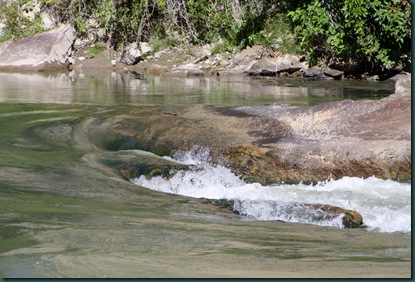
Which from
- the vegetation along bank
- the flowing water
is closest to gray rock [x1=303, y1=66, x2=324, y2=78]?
the vegetation along bank

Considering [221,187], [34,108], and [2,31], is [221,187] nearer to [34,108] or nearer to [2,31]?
[34,108]

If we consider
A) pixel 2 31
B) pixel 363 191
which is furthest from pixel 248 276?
pixel 2 31

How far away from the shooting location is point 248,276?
4.08 m

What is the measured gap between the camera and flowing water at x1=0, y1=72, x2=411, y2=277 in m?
4.31

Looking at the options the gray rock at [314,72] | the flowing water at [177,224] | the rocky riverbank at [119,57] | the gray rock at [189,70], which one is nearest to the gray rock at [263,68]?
the rocky riverbank at [119,57]

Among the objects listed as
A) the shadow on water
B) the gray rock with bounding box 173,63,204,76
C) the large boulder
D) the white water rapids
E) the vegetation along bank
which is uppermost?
the vegetation along bank

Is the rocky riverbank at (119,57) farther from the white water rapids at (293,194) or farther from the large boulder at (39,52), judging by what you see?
the white water rapids at (293,194)

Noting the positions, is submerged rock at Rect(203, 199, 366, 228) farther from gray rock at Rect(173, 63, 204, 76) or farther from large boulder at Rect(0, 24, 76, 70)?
large boulder at Rect(0, 24, 76, 70)

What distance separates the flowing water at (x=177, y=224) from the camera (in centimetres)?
431

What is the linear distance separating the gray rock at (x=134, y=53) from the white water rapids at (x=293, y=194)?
13971mm

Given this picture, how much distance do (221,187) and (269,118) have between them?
1.93 m

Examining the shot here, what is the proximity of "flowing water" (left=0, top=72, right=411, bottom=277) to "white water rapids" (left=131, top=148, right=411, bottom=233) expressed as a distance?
1 centimetres

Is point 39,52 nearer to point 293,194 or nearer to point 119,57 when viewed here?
point 119,57

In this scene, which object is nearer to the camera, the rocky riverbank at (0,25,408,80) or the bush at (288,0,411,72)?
the bush at (288,0,411,72)
